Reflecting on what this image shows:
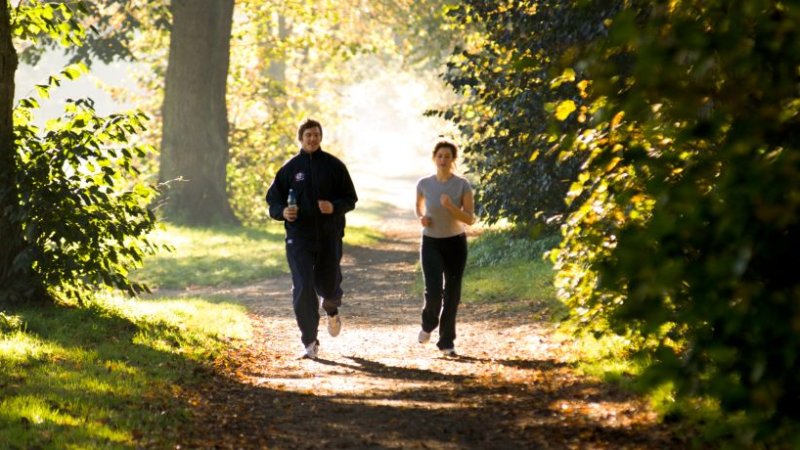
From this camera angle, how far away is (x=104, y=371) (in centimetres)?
820

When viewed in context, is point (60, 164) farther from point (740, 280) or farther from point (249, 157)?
point (249, 157)

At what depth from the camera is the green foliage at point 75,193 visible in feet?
32.6

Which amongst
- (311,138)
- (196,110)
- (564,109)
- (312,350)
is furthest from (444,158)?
(196,110)

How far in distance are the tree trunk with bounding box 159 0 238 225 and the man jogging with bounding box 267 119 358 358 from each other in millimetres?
14929

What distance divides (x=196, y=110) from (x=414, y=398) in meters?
18.0

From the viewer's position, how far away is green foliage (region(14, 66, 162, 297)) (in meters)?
9.93

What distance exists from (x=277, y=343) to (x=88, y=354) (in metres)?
3.21

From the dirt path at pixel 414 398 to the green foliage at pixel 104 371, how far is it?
279mm

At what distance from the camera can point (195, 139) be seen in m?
25.1

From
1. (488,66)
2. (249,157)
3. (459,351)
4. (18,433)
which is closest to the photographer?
(18,433)

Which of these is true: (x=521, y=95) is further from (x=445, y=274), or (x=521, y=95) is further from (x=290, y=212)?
(x=290, y=212)

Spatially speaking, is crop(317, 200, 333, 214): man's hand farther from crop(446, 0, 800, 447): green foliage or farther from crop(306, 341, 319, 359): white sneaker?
crop(446, 0, 800, 447): green foliage

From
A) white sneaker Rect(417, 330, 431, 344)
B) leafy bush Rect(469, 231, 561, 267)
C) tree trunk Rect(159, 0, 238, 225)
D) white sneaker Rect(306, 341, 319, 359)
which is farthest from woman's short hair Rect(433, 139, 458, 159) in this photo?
tree trunk Rect(159, 0, 238, 225)

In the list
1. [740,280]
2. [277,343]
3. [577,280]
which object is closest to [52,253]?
[277,343]
